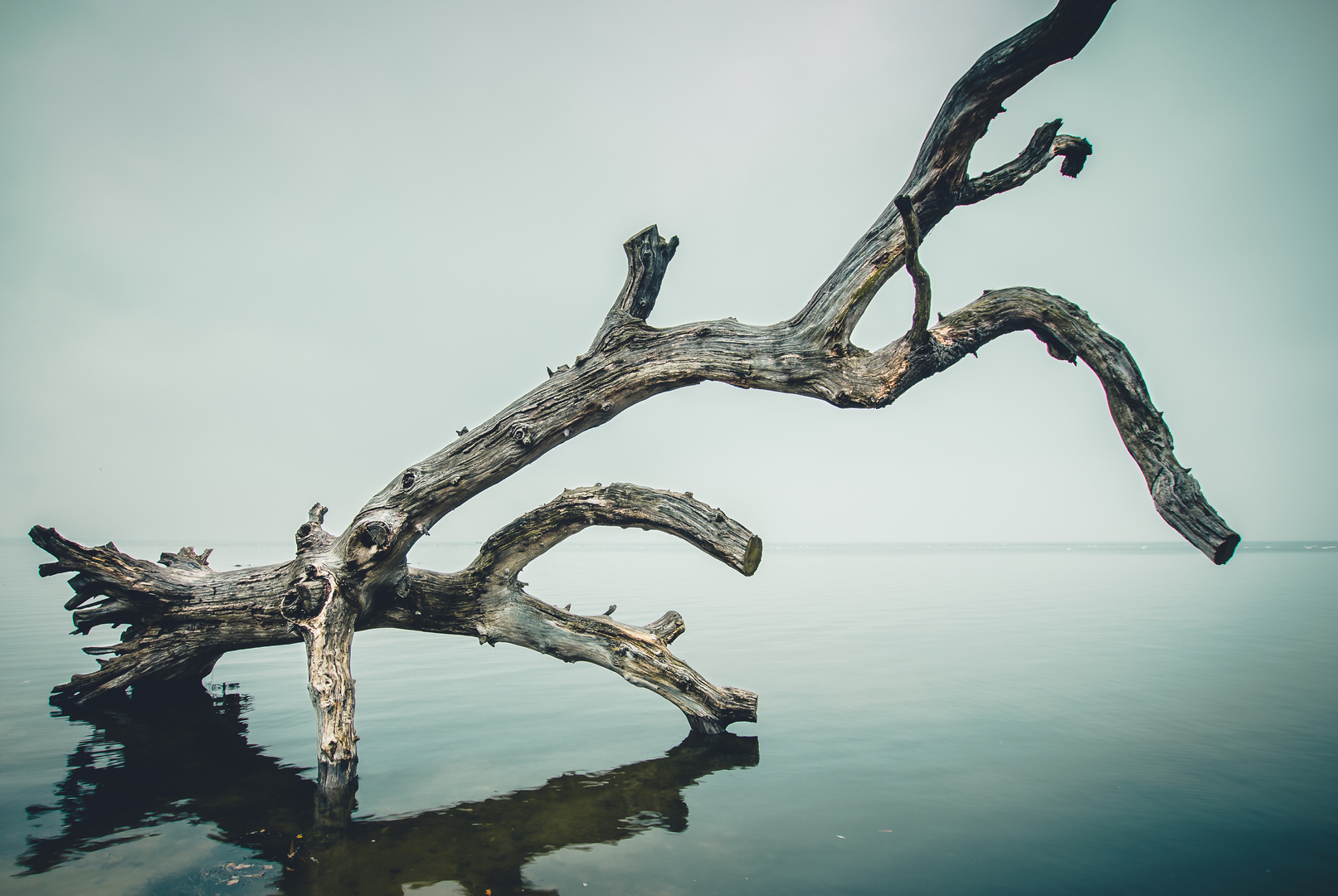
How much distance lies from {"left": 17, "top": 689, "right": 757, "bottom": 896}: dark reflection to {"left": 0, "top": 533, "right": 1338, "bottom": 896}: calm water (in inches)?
1.2

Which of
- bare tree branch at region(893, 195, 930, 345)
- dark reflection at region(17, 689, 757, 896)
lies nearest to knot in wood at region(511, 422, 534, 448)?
dark reflection at region(17, 689, 757, 896)

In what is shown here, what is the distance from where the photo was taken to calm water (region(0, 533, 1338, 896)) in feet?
14.9

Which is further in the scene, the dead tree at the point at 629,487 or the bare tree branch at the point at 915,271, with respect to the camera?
the dead tree at the point at 629,487

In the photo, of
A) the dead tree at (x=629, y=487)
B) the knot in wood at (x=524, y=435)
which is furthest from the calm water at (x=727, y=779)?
the knot in wood at (x=524, y=435)

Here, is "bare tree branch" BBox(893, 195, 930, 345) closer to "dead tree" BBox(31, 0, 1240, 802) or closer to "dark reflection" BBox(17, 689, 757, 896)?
"dead tree" BBox(31, 0, 1240, 802)

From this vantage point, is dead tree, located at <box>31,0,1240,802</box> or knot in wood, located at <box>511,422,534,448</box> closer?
dead tree, located at <box>31,0,1240,802</box>

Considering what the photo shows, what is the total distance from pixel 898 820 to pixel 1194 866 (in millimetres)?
2158

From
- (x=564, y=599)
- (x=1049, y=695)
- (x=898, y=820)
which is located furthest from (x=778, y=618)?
(x=898, y=820)

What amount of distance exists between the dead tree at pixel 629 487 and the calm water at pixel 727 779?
42.4 inches

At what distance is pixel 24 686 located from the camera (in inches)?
403

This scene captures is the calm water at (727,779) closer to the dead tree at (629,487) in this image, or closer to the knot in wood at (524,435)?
the dead tree at (629,487)

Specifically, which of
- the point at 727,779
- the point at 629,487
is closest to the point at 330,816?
the point at 727,779

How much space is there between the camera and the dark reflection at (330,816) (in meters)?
4.41

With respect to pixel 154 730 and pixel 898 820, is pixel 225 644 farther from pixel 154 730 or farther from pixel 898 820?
pixel 898 820
